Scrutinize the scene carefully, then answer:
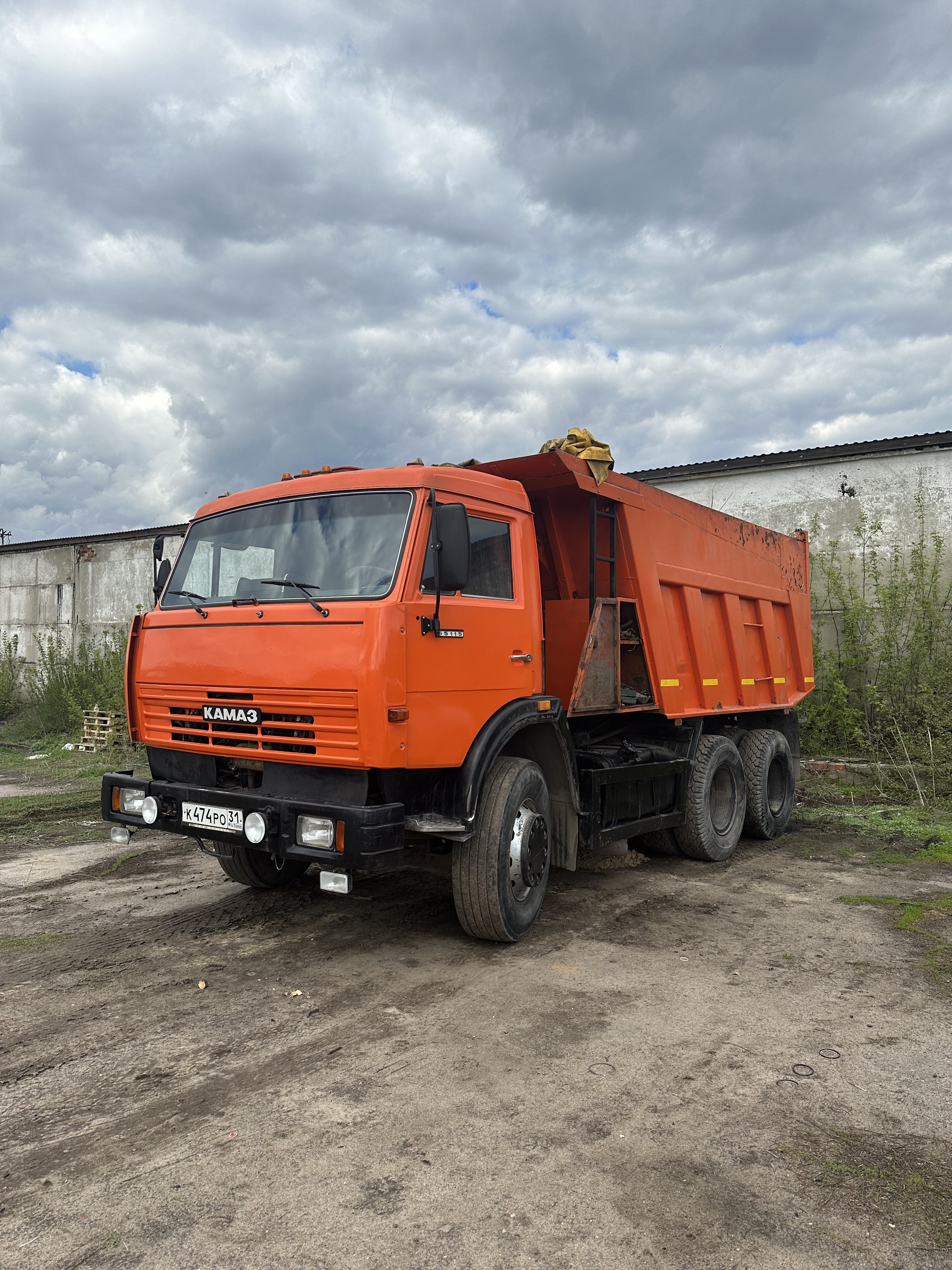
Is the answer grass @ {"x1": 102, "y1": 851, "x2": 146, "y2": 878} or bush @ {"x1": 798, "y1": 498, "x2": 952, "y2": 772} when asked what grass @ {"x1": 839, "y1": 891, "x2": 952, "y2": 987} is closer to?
bush @ {"x1": 798, "y1": 498, "x2": 952, "y2": 772}

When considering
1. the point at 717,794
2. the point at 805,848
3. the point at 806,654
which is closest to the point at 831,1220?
the point at 717,794

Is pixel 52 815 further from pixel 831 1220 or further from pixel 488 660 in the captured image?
pixel 831 1220

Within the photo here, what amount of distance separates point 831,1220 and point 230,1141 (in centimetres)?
196

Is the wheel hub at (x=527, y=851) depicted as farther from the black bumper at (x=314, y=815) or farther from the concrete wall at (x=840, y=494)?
the concrete wall at (x=840, y=494)

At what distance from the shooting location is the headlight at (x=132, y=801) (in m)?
5.05

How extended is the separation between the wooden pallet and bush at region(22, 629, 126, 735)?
34 centimetres

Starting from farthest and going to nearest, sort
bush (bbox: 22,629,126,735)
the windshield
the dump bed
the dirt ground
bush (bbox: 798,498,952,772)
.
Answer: bush (bbox: 22,629,126,735), bush (bbox: 798,498,952,772), the dump bed, the windshield, the dirt ground

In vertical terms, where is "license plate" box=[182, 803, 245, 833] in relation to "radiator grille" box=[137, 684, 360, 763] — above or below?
below

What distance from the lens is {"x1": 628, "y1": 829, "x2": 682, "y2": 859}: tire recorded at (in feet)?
24.4

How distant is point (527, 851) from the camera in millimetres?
5043

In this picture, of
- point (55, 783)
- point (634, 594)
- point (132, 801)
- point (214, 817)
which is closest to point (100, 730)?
point (55, 783)

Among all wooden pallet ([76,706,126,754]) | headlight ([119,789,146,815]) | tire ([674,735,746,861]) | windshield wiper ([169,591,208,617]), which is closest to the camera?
windshield wiper ([169,591,208,617])

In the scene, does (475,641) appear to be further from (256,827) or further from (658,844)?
(658,844)

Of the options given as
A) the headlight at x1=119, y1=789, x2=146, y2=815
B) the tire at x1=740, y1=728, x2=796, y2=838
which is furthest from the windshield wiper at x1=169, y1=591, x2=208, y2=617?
the tire at x1=740, y1=728, x2=796, y2=838
